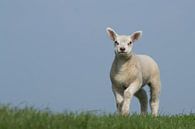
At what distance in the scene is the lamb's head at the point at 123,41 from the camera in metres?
14.0

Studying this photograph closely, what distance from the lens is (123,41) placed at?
46.8ft

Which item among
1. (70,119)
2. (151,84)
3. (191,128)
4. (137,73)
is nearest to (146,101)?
(151,84)

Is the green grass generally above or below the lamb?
below

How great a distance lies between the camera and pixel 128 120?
31.7ft

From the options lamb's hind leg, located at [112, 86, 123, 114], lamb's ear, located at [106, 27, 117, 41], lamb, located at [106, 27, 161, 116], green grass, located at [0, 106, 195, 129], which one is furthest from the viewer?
lamb's ear, located at [106, 27, 117, 41]

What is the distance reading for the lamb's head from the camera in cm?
1400

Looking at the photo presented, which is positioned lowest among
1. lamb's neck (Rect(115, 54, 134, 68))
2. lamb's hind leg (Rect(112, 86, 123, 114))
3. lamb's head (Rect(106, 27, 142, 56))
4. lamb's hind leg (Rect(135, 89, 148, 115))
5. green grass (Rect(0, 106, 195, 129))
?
green grass (Rect(0, 106, 195, 129))

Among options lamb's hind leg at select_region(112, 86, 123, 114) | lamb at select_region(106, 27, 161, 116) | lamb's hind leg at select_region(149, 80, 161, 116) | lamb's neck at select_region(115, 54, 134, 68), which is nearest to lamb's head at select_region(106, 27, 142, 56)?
lamb at select_region(106, 27, 161, 116)

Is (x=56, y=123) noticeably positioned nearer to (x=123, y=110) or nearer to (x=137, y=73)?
(x=123, y=110)

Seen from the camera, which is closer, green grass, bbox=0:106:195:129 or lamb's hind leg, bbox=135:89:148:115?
green grass, bbox=0:106:195:129

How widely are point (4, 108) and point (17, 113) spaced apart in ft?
1.22

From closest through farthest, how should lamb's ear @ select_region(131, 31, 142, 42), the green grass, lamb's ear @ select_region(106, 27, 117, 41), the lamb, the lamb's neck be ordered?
the green grass → the lamb → the lamb's neck → lamb's ear @ select_region(106, 27, 117, 41) → lamb's ear @ select_region(131, 31, 142, 42)

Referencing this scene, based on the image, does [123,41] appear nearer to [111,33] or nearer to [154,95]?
[111,33]

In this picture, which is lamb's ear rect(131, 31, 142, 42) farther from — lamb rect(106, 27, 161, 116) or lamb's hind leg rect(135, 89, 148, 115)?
lamb's hind leg rect(135, 89, 148, 115)
